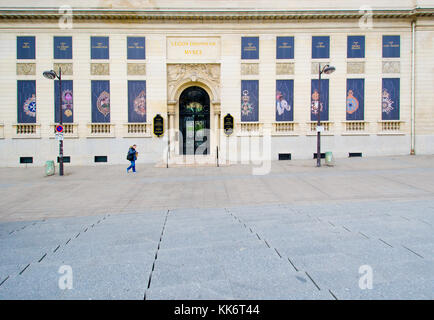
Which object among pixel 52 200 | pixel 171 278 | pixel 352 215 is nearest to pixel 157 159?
pixel 52 200

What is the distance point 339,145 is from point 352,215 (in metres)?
17.1

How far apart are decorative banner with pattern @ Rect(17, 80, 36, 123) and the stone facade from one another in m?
0.39

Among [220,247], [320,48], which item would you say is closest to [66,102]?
[320,48]

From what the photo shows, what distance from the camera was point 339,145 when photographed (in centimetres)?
2203

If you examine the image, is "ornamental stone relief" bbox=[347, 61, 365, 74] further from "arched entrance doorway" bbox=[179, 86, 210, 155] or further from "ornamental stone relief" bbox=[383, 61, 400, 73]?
"arched entrance doorway" bbox=[179, 86, 210, 155]

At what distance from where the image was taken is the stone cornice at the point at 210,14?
2075 cm

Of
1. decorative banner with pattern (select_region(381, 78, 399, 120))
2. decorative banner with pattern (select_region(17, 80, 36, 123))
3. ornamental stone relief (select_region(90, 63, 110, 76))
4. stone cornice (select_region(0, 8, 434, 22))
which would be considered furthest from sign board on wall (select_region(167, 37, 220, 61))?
decorative banner with pattern (select_region(381, 78, 399, 120))

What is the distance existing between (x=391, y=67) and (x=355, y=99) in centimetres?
375

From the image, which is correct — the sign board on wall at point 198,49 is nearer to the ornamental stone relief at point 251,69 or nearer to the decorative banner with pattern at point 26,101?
the ornamental stone relief at point 251,69

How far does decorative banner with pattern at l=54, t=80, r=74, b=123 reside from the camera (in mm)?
21281

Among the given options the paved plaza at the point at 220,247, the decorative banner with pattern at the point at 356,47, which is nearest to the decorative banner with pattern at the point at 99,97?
the paved plaza at the point at 220,247

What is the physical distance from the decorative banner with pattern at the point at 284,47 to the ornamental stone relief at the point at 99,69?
42.8 ft

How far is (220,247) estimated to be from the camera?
A: 14.6 feet

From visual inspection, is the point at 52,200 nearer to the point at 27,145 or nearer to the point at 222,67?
the point at 27,145
